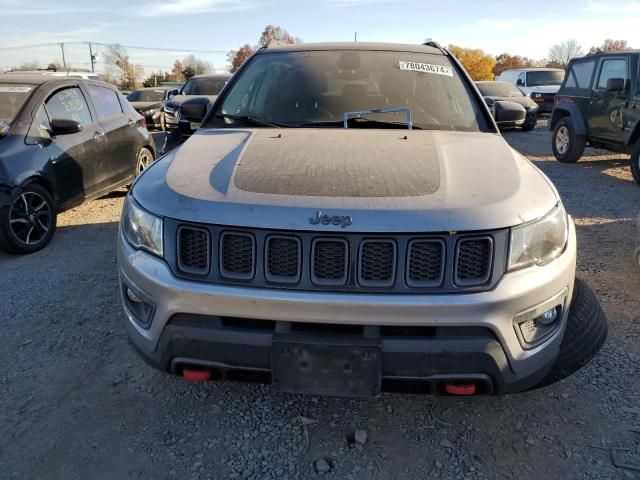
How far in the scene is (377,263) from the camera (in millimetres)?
1951

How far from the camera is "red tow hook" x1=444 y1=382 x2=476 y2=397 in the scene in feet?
6.65

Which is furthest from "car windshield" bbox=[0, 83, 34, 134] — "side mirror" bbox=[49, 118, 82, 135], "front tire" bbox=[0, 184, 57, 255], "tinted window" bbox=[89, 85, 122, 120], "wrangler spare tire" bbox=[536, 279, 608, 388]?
"wrangler spare tire" bbox=[536, 279, 608, 388]

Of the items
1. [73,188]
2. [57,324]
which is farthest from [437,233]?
[73,188]

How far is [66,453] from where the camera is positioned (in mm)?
2320

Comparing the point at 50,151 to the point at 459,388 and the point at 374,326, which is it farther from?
the point at 459,388

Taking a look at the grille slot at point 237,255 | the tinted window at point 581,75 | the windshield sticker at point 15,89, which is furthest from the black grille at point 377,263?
the tinted window at point 581,75

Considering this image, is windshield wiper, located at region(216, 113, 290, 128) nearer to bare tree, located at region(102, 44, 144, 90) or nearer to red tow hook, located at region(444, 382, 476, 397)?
red tow hook, located at region(444, 382, 476, 397)

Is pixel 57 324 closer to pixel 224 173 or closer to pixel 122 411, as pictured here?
pixel 122 411

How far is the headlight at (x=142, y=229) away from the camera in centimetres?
212

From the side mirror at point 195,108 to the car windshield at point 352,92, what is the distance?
6.8 inches

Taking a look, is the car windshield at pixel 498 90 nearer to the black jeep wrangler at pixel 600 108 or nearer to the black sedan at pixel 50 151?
the black jeep wrangler at pixel 600 108

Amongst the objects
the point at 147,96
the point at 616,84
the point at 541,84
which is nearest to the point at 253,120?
the point at 616,84

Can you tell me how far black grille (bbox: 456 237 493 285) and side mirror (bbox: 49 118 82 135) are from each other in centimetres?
487

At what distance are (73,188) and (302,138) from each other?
3.77 m
